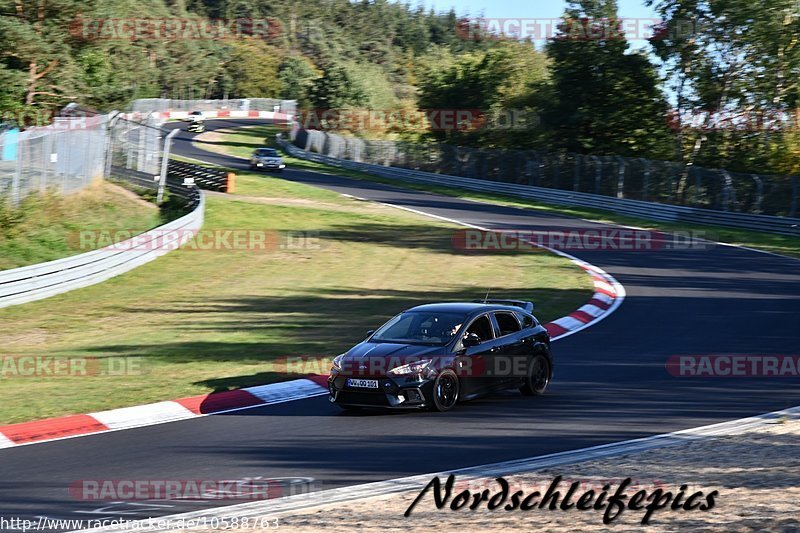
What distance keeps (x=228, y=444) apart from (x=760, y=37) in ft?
149

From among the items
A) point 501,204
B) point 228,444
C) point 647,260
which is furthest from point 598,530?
point 501,204

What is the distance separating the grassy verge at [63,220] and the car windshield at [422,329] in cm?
1393

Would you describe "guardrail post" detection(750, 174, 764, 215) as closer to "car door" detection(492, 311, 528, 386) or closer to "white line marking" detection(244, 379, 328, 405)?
"car door" detection(492, 311, 528, 386)

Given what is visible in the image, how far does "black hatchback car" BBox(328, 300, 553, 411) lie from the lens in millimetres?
11883

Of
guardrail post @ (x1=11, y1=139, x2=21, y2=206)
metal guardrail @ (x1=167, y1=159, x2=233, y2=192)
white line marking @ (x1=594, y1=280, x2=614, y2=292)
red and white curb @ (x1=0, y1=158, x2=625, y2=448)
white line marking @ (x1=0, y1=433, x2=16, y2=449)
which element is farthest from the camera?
metal guardrail @ (x1=167, y1=159, x2=233, y2=192)

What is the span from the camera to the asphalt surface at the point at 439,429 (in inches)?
363

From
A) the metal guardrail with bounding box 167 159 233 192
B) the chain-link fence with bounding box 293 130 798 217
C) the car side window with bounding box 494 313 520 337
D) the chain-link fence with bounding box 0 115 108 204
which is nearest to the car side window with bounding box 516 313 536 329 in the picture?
the car side window with bounding box 494 313 520 337

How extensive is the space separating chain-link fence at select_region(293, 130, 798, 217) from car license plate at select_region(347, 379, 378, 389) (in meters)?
29.5

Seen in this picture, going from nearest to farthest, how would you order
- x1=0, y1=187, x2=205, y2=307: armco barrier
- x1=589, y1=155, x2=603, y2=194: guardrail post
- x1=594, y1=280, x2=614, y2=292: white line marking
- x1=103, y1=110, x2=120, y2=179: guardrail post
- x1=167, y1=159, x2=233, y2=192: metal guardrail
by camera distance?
x1=0, y1=187, x2=205, y2=307: armco barrier < x1=594, y1=280, x2=614, y2=292: white line marking < x1=103, y1=110, x2=120, y2=179: guardrail post < x1=167, y1=159, x2=233, y2=192: metal guardrail < x1=589, y1=155, x2=603, y2=194: guardrail post

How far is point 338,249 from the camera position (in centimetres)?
3136

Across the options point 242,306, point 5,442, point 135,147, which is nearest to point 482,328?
point 5,442

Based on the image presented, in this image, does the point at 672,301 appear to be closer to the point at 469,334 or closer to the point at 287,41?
the point at 469,334

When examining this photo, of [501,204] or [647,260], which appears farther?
[501,204]

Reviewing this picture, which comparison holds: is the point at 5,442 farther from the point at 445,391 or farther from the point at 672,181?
the point at 672,181
